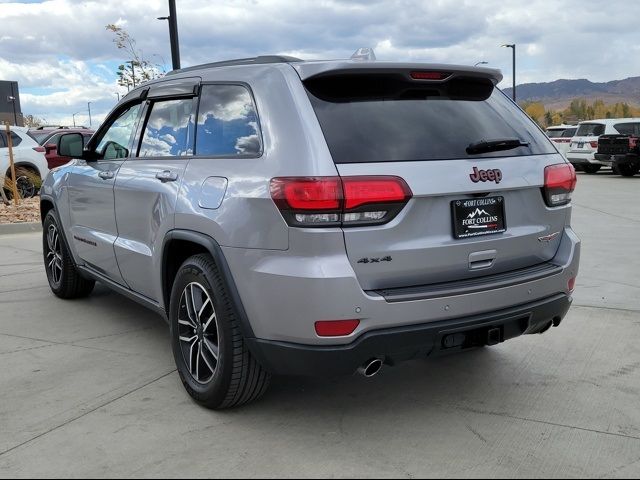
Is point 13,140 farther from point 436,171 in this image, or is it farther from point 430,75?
point 436,171

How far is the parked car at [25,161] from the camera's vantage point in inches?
A: 570

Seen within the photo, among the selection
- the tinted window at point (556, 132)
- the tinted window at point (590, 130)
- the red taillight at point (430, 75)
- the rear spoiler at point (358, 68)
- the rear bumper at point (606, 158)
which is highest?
the rear spoiler at point (358, 68)

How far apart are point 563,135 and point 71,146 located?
2556cm

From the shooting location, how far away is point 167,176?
392 centimetres

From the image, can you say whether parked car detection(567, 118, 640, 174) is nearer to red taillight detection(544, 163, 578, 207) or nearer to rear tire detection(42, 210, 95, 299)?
rear tire detection(42, 210, 95, 299)

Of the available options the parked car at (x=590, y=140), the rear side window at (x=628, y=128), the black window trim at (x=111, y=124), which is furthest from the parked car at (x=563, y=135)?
the black window trim at (x=111, y=124)

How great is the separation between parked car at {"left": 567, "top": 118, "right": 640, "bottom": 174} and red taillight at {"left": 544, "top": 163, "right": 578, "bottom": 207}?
18.9 meters

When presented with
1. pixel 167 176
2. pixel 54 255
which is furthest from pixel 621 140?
pixel 167 176

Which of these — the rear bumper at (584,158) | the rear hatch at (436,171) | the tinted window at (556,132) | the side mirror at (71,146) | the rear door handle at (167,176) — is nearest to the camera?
the rear hatch at (436,171)

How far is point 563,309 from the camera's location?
12.1ft

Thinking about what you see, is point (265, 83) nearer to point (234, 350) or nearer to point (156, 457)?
point (234, 350)

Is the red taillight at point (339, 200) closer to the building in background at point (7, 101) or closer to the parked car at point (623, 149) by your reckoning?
the parked car at point (623, 149)

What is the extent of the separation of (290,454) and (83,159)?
10.7ft

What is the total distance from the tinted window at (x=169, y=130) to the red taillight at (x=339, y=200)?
109cm
